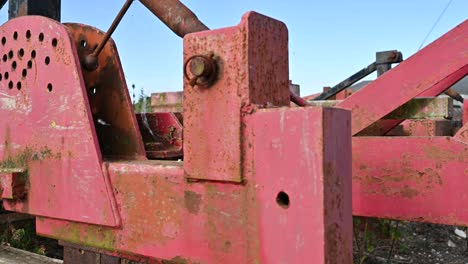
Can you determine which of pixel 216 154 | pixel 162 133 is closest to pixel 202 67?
pixel 216 154

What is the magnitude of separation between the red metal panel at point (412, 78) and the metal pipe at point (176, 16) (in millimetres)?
788

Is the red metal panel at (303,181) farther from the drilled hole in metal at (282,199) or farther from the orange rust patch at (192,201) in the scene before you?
the orange rust patch at (192,201)

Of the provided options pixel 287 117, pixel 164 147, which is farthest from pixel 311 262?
pixel 164 147

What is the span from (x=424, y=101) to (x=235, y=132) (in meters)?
1.37

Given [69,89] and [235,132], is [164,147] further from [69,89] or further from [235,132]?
[235,132]

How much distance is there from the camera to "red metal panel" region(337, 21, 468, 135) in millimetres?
1732

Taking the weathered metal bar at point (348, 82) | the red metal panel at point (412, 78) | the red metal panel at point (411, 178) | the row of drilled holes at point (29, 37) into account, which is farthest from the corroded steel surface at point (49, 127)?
the weathered metal bar at point (348, 82)

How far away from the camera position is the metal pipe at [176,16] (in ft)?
4.87

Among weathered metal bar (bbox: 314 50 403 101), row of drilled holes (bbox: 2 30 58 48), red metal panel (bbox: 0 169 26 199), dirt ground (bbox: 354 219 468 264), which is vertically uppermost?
weathered metal bar (bbox: 314 50 403 101)

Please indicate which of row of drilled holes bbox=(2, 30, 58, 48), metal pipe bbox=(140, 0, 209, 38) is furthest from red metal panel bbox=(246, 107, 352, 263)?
row of drilled holes bbox=(2, 30, 58, 48)

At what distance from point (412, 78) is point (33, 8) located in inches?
76.6

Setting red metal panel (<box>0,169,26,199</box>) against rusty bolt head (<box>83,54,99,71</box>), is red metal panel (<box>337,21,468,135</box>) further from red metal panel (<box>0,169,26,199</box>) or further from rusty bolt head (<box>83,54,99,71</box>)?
red metal panel (<box>0,169,26,199</box>)

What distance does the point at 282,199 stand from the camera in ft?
3.54

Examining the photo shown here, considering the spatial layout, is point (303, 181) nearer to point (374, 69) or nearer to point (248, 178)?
point (248, 178)
